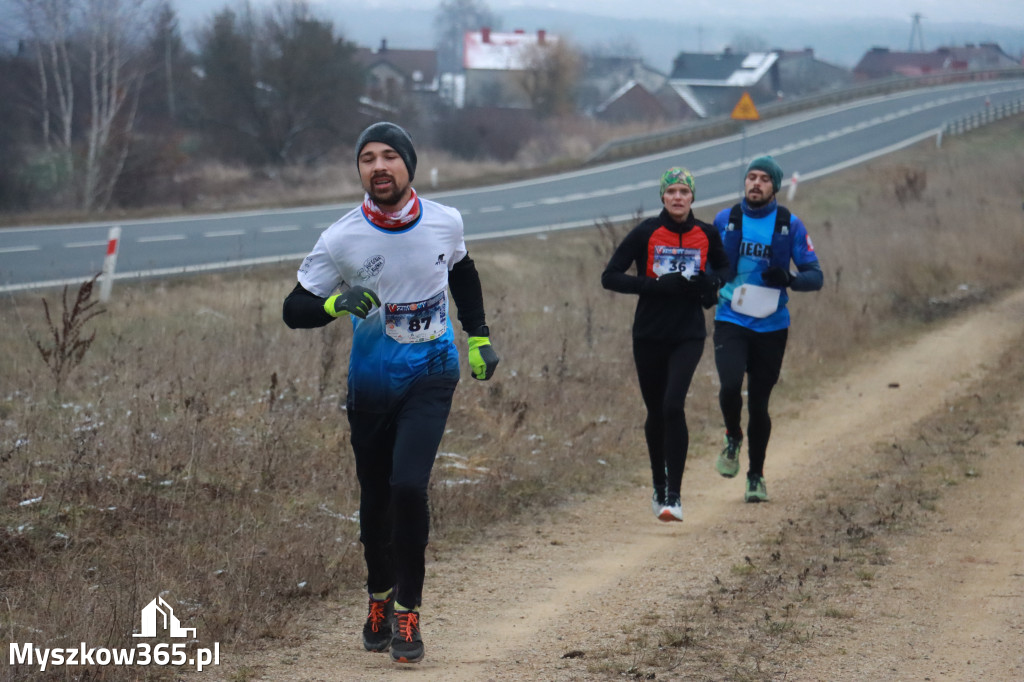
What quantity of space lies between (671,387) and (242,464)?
2.73m

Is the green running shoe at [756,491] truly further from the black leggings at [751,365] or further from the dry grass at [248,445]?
the dry grass at [248,445]

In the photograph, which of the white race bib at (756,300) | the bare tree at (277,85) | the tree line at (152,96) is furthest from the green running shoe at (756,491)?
the bare tree at (277,85)

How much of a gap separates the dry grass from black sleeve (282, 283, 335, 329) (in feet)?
4.87

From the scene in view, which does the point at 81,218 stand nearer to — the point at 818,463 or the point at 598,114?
the point at 818,463

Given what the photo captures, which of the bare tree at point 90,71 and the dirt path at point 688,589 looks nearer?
the dirt path at point 688,589

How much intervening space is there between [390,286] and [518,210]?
21.8m

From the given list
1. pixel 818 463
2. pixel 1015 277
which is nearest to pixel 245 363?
pixel 818 463

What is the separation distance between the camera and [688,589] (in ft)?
19.3

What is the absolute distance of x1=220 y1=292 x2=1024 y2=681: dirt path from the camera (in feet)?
15.5

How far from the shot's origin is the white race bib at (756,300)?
23.9 ft

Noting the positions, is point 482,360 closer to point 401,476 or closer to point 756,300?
Answer: point 401,476

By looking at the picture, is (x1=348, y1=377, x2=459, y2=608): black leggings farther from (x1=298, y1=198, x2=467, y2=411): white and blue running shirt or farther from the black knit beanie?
the black knit beanie

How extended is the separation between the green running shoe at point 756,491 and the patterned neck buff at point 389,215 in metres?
4.09

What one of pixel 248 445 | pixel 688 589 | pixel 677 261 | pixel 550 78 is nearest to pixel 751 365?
pixel 677 261
